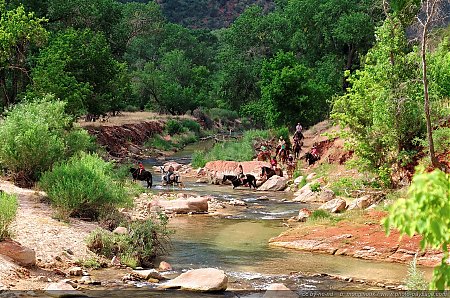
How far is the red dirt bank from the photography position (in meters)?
18.5

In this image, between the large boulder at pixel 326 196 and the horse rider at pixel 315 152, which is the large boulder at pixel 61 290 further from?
the horse rider at pixel 315 152

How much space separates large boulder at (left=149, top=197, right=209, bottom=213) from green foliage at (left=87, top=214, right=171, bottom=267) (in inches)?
369

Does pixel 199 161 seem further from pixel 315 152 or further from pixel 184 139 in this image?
pixel 184 139

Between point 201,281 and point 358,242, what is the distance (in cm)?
719

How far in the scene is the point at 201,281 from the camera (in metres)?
14.2

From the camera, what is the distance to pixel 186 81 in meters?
93.6

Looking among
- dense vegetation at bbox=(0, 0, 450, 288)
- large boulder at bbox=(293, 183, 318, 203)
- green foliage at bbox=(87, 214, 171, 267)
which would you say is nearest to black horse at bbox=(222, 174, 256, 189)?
large boulder at bbox=(293, 183, 318, 203)

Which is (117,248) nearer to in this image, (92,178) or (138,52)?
(92,178)

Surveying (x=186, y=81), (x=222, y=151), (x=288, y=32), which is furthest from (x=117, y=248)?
(x=186, y=81)

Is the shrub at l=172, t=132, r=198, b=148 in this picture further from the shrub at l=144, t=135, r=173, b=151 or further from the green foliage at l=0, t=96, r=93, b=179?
the green foliage at l=0, t=96, r=93, b=179

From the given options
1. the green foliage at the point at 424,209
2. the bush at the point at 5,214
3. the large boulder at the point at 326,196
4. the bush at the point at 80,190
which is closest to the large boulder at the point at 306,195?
the large boulder at the point at 326,196

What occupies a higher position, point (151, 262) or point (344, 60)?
point (344, 60)

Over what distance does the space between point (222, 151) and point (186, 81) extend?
154ft

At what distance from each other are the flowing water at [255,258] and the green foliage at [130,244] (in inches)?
31.6
